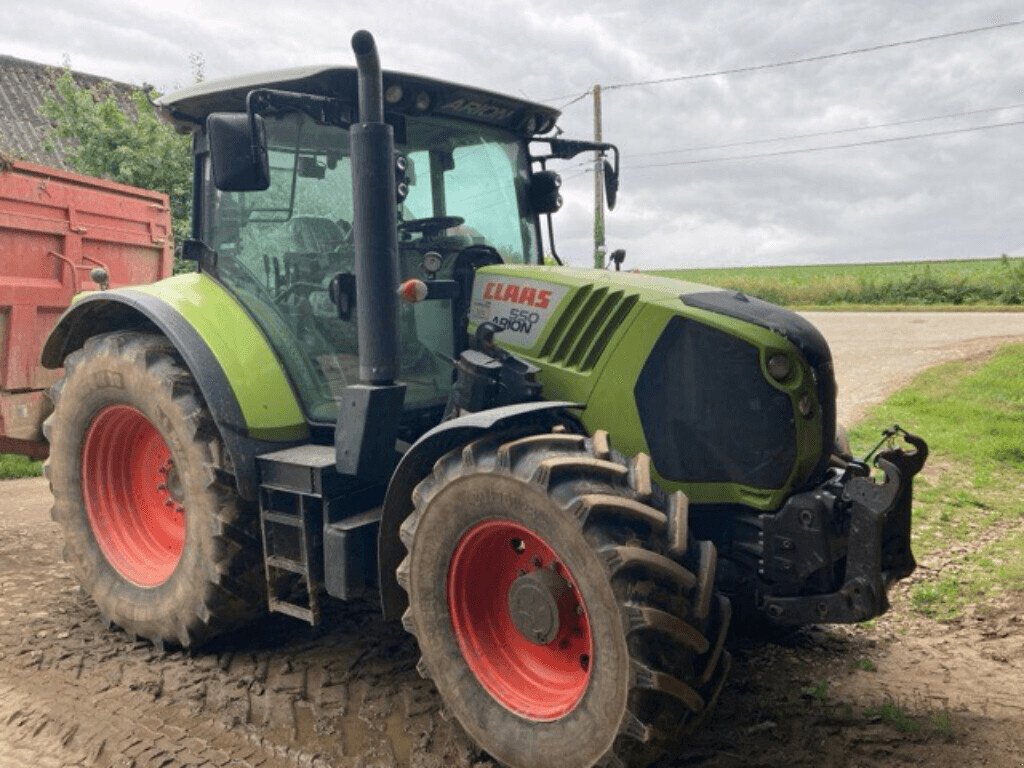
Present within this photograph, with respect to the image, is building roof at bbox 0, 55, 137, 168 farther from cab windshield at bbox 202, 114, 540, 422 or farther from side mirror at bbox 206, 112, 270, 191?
side mirror at bbox 206, 112, 270, 191

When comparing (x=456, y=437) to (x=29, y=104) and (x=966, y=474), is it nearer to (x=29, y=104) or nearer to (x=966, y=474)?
(x=966, y=474)

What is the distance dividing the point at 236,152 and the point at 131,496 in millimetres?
2194

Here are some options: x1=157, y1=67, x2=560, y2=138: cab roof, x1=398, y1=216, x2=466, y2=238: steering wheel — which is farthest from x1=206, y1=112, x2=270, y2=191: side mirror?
x1=398, y1=216, x2=466, y2=238: steering wheel

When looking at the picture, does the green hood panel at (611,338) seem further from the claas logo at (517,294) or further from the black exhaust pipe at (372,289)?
the black exhaust pipe at (372,289)

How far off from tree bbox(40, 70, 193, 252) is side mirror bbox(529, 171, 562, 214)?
948 centimetres

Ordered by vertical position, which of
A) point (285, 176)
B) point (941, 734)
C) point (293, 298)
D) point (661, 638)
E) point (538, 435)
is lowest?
point (941, 734)

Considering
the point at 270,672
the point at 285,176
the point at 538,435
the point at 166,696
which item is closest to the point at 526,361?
the point at 538,435

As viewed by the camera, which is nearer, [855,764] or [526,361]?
[855,764]

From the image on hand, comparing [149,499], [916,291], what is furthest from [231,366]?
[916,291]

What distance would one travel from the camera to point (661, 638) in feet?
8.58

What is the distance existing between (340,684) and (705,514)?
1.70 m

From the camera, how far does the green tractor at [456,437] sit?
9.18ft

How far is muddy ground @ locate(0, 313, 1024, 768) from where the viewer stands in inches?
126

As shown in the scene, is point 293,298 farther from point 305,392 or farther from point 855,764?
point 855,764
